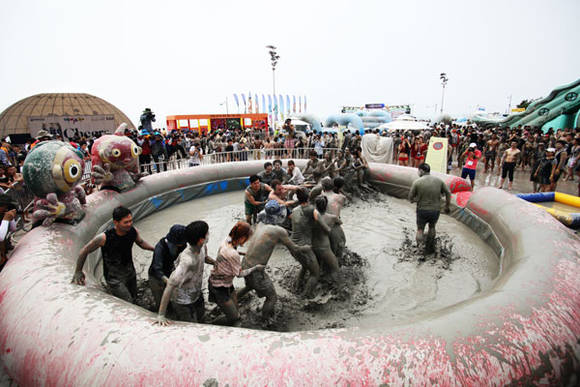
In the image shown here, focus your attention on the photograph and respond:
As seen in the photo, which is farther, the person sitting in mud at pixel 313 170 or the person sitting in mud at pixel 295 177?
the person sitting in mud at pixel 313 170

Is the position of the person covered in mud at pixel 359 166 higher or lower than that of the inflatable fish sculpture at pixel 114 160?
lower

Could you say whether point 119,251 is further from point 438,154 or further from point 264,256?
point 438,154

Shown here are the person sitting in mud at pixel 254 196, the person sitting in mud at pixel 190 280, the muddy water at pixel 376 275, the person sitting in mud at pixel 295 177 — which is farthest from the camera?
the person sitting in mud at pixel 295 177

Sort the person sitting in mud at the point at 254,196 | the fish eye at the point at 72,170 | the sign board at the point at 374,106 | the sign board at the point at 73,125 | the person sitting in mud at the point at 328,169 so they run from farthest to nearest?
1. the sign board at the point at 374,106
2. the sign board at the point at 73,125
3. the person sitting in mud at the point at 328,169
4. the person sitting in mud at the point at 254,196
5. the fish eye at the point at 72,170

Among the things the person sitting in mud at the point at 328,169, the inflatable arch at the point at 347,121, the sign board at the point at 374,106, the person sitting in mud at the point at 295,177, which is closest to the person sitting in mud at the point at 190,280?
the person sitting in mud at the point at 295,177

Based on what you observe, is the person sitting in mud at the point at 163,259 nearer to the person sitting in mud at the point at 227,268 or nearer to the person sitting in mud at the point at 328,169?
the person sitting in mud at the point at 227,268

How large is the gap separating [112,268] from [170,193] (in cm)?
566

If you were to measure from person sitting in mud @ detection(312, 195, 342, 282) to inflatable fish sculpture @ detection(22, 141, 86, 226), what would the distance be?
386cm

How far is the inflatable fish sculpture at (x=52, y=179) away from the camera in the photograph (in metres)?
4.52

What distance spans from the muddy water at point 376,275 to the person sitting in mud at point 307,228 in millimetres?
325

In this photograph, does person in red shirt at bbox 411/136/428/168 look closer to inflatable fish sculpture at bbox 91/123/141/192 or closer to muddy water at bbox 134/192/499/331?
muddy water at bbox 134/192/499/331

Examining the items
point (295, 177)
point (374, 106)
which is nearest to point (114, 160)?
point (295, 177)

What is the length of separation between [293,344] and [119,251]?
243 centimetres

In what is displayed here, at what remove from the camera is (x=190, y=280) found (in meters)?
3.13
